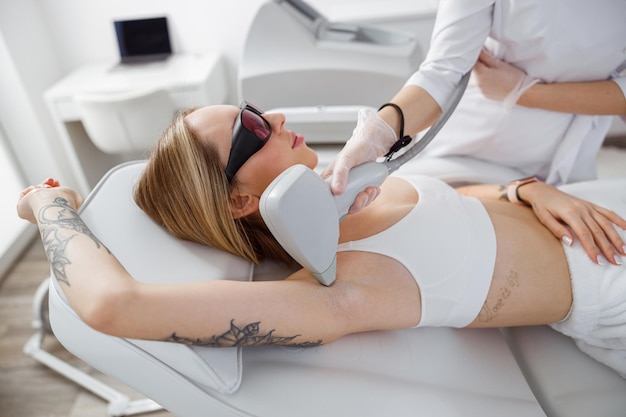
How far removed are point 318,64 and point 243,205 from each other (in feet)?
3.24

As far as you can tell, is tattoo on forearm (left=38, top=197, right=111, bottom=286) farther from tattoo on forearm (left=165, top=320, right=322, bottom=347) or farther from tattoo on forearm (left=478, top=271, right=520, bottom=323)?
tattoo on forearm (left=478, top=271, right=520, bottom=323)

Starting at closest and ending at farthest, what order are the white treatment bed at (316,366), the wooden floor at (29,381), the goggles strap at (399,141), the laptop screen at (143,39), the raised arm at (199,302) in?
the raised arm at (199,302), the white treatment bed at (316,366), the goggles strap at (399,141), the wooden floor at (29,381), the laptop screen at (143,39)

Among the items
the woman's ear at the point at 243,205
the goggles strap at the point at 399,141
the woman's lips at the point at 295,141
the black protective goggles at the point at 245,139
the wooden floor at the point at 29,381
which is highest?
the black protective goggles at the point at 245,139

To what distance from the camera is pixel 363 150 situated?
94 cm

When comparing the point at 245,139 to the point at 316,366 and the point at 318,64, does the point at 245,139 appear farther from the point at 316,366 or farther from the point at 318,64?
the point at 318,64

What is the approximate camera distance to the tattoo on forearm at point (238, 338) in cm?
71

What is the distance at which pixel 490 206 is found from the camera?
107cm

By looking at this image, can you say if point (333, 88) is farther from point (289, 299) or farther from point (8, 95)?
point (8, 95)

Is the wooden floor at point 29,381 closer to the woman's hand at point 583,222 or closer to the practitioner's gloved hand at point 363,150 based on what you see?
the practitioner's gloved hand at point 363,150

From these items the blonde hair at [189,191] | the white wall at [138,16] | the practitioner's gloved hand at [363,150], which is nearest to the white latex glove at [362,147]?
the practitioner's gloved hand at [363,150]

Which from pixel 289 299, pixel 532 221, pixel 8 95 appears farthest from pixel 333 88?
pixel 8 95

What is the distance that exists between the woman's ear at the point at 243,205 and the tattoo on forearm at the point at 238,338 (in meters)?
0.29

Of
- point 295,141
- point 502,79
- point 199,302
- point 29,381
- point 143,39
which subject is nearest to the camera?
point 199,302

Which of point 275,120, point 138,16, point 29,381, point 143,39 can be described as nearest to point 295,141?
point 275,120
